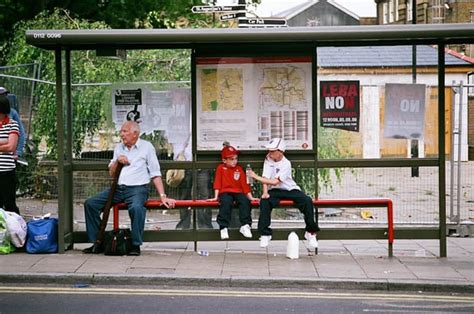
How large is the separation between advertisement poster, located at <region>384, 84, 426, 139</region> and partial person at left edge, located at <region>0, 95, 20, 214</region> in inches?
192

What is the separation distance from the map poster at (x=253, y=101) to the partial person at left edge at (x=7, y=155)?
2.42m

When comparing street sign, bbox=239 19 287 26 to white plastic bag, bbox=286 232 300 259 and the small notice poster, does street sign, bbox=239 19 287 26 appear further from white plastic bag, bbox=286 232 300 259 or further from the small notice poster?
white plastic bag, bbox=286 232 300 259

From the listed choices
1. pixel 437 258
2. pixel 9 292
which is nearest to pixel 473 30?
pixel 437 258

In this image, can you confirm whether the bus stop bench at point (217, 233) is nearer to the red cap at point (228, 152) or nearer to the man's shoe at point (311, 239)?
the man's shoe at point (311, 239)

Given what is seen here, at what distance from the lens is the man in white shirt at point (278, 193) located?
9828 mm

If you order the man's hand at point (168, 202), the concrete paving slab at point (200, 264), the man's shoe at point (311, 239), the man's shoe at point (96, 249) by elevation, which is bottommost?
the concrete paving slab at point (200, 264)

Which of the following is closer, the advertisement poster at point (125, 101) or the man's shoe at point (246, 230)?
the man's shoe at point (246, 230)

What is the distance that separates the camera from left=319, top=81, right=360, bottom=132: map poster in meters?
10.3

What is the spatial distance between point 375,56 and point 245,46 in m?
1.86

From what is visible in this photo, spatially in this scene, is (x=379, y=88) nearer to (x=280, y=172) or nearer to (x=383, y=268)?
(x=280, y=172)

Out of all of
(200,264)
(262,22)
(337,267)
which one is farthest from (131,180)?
(262,22)

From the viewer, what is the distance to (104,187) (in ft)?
34.8

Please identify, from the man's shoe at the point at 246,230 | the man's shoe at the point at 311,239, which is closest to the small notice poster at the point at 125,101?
the man's shoe at the point at 246,230

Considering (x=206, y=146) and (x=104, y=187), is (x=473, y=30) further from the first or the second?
(x=104, y=187)
